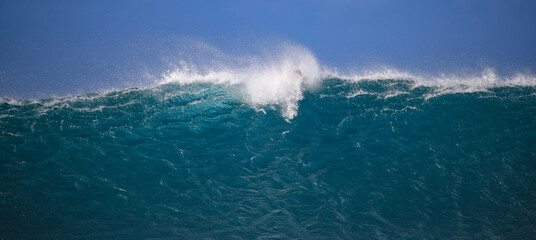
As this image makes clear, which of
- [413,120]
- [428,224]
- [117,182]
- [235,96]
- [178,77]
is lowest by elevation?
[428,224]

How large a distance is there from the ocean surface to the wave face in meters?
0.04

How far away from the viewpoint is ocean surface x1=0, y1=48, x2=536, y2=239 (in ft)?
19.9

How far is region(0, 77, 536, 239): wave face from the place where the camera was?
19.9ft

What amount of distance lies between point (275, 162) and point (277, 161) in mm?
74

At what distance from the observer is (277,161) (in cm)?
815

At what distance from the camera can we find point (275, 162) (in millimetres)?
8109

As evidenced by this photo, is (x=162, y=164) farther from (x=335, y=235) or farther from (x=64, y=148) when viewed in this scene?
(x=335, y=235)

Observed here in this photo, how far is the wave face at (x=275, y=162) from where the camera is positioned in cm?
607

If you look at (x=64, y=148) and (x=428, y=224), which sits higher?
(x=64, y=148)

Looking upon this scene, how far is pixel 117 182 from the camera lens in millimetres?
7270

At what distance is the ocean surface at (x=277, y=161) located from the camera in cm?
607

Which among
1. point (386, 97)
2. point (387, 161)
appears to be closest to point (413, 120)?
point (386, 97)

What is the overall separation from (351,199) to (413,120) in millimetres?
4315

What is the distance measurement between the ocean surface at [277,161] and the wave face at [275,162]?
4 cm
